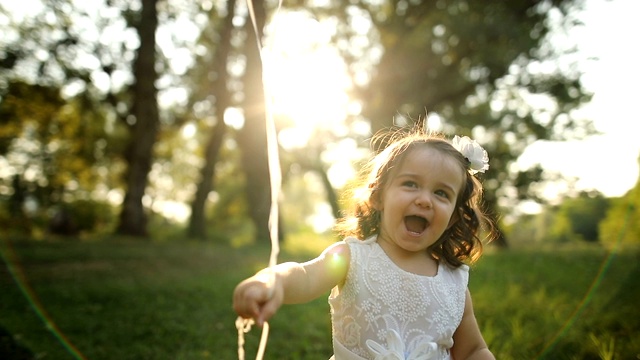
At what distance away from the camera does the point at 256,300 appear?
141 centimetres

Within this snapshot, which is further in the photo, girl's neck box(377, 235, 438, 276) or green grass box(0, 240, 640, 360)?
green grass box(0, 240, 640, 360)

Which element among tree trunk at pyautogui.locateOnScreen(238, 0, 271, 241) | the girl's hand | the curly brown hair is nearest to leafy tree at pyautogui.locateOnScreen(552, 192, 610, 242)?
tree trunk at pyautogui.locateOnScreen(238, 0, 271, 241)

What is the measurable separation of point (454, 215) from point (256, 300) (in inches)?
64.6

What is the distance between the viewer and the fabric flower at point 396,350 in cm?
217

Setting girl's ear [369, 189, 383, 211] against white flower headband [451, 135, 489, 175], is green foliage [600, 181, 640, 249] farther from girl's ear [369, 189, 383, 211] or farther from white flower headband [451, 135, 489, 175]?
girl's ear [369, 189, 383, 211]

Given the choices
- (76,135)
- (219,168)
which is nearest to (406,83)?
(76,135)

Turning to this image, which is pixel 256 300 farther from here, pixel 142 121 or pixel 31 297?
pixel 142 121

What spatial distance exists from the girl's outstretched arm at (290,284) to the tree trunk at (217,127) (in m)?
13.7

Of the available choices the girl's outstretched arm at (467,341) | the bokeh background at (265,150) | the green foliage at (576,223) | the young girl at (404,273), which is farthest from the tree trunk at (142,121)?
the green foliage at (576,223)

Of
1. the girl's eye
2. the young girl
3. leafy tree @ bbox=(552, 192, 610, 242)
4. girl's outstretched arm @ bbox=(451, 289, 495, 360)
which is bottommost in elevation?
leafy tree @ bbox=(552, 192, 610, 242)

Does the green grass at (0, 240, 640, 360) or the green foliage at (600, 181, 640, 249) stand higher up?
the green grass at (0, 240, 640, 360)

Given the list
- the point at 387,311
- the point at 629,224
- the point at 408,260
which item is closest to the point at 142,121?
the point at 629,224

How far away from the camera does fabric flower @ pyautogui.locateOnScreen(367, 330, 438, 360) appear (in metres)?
2.17

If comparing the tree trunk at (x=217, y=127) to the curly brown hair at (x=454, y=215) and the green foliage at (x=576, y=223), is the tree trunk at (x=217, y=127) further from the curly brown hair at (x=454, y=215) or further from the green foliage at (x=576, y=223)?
the curly brown hair at (x=454, y=215)
